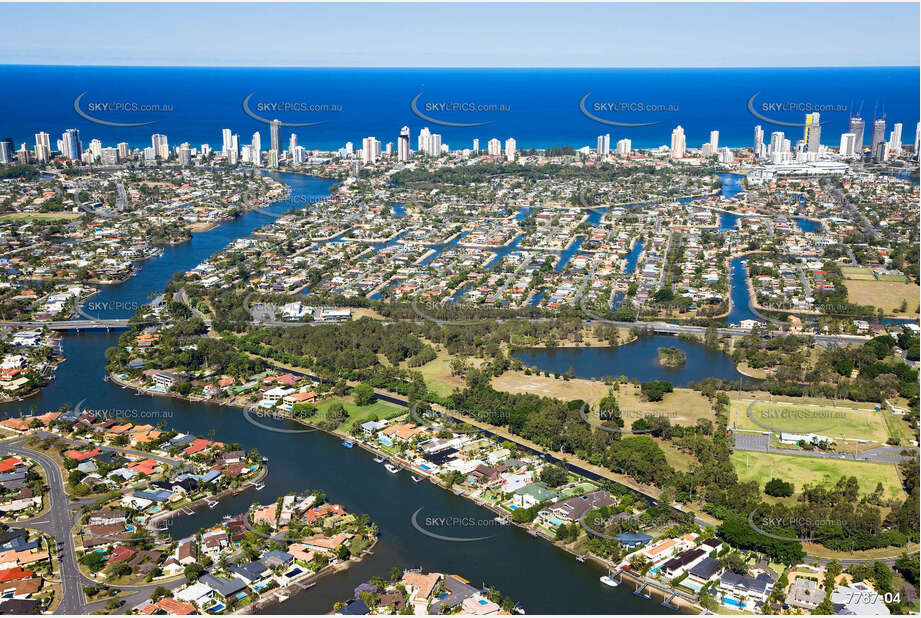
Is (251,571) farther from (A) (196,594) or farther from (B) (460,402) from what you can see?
(B) (460,402)

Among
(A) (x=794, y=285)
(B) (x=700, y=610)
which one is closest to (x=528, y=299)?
(A) (x=794, y=285)

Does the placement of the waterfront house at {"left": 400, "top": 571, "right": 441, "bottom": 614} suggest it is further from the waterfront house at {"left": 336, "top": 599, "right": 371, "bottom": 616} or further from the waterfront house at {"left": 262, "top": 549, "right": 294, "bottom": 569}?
the waterfront house at {"left": 262, "top": 549, "right": 294, "bottom": 569}

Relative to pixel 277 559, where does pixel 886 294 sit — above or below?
above

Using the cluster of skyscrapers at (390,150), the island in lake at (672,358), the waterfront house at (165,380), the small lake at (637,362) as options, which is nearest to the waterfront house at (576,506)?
the small lake at (637,362)

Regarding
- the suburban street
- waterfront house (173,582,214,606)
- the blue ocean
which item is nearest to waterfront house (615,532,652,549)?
waterfront house (173,582,214,606)

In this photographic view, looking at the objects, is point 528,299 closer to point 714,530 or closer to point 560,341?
point 560,341

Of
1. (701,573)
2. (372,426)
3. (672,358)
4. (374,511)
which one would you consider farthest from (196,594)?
(672,358)

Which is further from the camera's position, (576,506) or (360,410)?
(360,410)

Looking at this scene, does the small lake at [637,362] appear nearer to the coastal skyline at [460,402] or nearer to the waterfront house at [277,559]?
the coastal skyline at [460,402]
